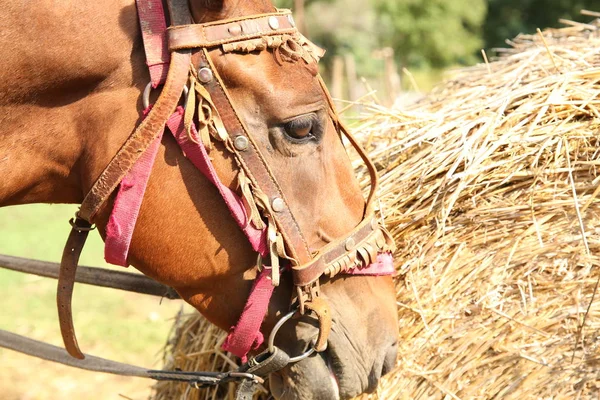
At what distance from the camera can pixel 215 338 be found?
3.29 meters

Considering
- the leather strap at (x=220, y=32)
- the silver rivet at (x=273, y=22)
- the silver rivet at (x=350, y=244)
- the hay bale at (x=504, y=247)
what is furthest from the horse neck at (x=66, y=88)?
the hay bale at (x=504, y=247)

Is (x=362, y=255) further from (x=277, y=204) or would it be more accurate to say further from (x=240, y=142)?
(x=240, y=142)

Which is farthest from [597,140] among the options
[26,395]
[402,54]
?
[402,54]

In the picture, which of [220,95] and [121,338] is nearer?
[220,95]

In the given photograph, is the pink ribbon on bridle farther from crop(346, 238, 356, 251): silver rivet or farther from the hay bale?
the hay bale

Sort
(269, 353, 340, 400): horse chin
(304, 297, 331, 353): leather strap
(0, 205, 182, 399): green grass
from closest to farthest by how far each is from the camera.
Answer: (304, 297, 331, 353): leather strap → (269, 353, 340, 400): horse chin → (0, 205, 182, 399): green grass

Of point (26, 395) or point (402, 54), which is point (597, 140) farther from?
point (402, 54)

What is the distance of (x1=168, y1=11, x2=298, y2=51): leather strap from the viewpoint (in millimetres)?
2035

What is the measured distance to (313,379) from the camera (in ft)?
7.57

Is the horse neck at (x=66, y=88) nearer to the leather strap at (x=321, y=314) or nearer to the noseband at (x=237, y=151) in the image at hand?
the noseband at (x=237, y=151)

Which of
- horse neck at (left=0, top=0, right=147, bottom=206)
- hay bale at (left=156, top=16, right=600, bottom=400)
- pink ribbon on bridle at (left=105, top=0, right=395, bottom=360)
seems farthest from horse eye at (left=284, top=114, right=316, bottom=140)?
hay bale at (left=156, top=16, right=600, bottom=400)

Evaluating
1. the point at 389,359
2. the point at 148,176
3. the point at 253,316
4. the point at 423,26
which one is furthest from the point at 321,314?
the point at 423,26

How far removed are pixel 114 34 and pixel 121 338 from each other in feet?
16.4

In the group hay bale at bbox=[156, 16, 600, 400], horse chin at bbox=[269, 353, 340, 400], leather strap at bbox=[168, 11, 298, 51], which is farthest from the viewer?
hay bale at bbox=[156, 16, 600, 400]
